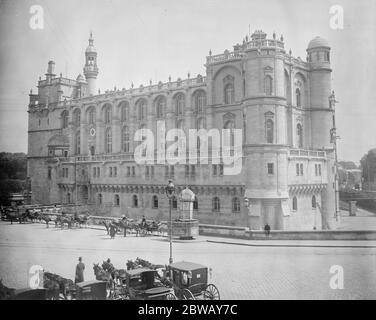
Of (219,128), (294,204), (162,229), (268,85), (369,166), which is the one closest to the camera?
(162,229)

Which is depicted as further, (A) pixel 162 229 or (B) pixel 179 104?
(B) pixel 179 104

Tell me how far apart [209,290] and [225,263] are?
531 centimetres

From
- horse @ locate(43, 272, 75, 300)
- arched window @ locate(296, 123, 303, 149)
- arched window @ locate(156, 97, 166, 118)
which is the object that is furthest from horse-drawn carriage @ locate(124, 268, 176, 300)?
arched window @ locate(156, 97, 166, 118)

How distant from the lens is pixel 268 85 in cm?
3922

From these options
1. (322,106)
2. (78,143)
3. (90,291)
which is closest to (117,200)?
(78,143)

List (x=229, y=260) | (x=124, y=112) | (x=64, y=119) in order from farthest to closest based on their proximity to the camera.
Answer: (x=64, y=119)
(x=124, y=112)
(x=229, y=260)

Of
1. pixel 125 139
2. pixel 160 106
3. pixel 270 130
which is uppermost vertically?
pixel 160 106

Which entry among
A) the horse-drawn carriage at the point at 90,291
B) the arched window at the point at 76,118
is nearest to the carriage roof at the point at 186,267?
the horse-drawn carriage at the point at 90,291

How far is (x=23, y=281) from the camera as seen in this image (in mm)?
19750

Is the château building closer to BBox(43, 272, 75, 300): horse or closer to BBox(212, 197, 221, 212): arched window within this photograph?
BBox(212, 197, 221, 212): arched window

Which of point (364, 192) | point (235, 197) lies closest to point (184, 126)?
point (235, 197)

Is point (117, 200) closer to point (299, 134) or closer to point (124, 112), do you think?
point (124, 112)

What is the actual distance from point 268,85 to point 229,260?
21.9m
